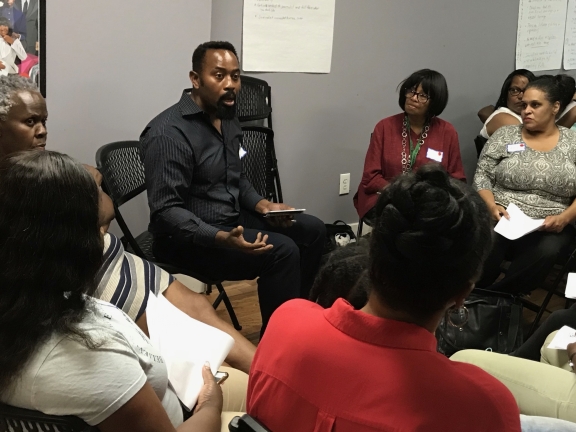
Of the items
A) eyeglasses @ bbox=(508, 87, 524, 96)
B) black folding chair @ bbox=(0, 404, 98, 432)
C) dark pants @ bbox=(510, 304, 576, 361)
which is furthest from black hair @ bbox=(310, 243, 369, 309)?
eyeglasses @ bbox=(508, 87, 524, 96)

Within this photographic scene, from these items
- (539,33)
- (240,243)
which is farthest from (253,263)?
(539,33)

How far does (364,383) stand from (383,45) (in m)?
3.19

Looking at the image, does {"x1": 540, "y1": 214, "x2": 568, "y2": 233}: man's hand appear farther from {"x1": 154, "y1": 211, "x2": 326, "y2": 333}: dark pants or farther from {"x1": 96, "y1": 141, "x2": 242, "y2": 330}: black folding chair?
{"x1": 96, "y1": 141, "x2": 242, "y2": 330}: black folding chair

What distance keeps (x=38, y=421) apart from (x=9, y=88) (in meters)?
1.27

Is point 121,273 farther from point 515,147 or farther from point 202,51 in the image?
point 515,147

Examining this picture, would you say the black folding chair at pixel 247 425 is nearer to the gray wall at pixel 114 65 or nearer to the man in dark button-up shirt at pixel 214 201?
the man in dark button-up shirt at pixel 214 201

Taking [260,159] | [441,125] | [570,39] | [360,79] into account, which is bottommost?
[260,159]

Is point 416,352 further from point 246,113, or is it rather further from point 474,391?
point 246,113

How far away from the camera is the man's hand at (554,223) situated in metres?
2.73

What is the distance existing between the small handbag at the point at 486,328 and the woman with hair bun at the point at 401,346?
148cm

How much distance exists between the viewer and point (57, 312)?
932 millimetres

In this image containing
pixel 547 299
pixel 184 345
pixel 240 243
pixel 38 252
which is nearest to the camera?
pixel 38 252

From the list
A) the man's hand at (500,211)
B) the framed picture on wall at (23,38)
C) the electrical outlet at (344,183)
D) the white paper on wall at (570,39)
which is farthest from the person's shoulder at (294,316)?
the white paper on wall at (570,39)

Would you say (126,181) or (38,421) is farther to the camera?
(126,181)
